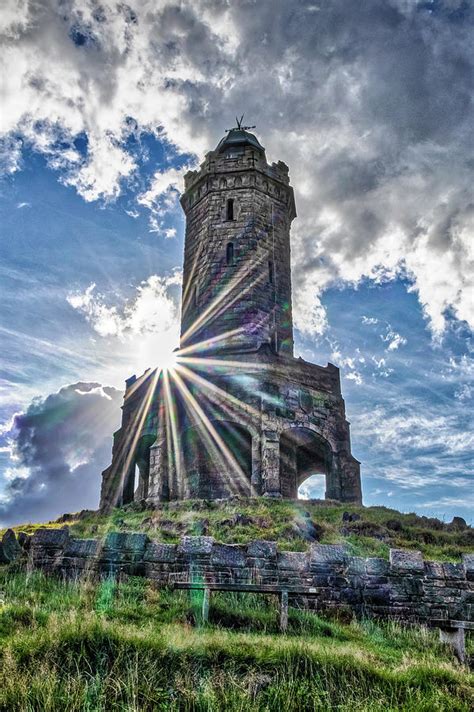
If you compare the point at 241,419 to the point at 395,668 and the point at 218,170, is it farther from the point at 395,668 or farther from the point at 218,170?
the point at 395,668

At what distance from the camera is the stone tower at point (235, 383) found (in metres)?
21.5

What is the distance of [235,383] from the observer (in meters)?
22.3

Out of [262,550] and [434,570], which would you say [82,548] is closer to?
[262,550]

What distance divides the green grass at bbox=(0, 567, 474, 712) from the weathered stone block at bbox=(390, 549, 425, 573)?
73.7 inches

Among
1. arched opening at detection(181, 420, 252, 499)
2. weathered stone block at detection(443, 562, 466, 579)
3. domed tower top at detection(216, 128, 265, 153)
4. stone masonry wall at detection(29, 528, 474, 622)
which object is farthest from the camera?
domed tower top at detection(216, 128, 265, 153)

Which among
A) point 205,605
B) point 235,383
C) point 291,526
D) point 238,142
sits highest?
point 238,142

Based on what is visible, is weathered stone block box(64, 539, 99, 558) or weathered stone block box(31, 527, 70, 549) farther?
weathered stone block box(31, 527, 70, 549)

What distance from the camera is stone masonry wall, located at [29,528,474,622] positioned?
9.15 m

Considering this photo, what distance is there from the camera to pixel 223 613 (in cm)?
787

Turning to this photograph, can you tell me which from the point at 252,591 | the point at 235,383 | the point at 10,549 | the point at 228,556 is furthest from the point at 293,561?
the point at 235,383

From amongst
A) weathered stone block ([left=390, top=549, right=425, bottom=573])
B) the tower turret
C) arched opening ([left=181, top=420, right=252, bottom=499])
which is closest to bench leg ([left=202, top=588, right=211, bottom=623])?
weathered stone block ([left=390, top=549, right=425, bottom=573])

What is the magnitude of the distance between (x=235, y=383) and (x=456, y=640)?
15.7 m

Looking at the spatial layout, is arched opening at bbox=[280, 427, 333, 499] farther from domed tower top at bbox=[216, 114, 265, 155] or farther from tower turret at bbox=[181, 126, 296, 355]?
domed tower top at bbox=[216, 114, 265, 155]

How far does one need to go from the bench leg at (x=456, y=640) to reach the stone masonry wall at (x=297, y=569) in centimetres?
177
